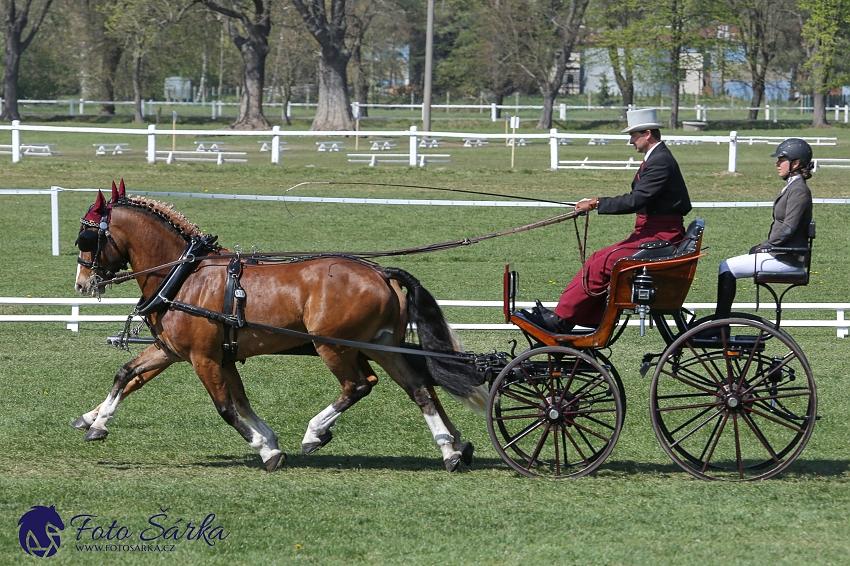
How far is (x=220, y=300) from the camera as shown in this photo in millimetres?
6289

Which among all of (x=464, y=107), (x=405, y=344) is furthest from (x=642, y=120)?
(x=464, y=107)

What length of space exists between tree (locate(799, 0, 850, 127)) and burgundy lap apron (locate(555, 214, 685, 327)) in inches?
1491

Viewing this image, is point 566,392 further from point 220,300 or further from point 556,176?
point 556,176

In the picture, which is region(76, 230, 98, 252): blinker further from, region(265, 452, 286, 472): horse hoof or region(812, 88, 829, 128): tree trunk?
region(812, 88, 829, 128): tree trunk

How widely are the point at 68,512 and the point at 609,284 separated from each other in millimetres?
3141

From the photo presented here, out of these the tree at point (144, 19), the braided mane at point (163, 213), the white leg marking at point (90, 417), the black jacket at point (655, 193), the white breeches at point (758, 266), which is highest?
the tree at point (144, 19)

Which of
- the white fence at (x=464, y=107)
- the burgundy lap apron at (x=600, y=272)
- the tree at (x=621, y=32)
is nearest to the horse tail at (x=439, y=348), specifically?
the burgundy lap apron at (x=600, y=272)

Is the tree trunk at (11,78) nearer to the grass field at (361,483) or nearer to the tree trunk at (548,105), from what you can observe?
the tree trunk at (548,105)

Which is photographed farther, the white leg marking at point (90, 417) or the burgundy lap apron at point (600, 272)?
the white leg marking at point (90, 417)

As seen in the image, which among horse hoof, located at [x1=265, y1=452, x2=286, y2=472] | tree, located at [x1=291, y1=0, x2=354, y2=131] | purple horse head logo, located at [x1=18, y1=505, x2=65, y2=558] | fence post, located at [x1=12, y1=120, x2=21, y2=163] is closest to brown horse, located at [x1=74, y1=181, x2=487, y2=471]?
horse hoof, located at [x1=265, y1=452, x2=286, y2=472]

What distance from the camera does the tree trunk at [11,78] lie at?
→ 4431 cm

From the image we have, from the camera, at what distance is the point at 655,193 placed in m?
5.93

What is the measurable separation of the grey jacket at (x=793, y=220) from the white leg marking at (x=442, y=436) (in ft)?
7.08

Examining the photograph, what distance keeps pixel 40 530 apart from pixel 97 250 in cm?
194
